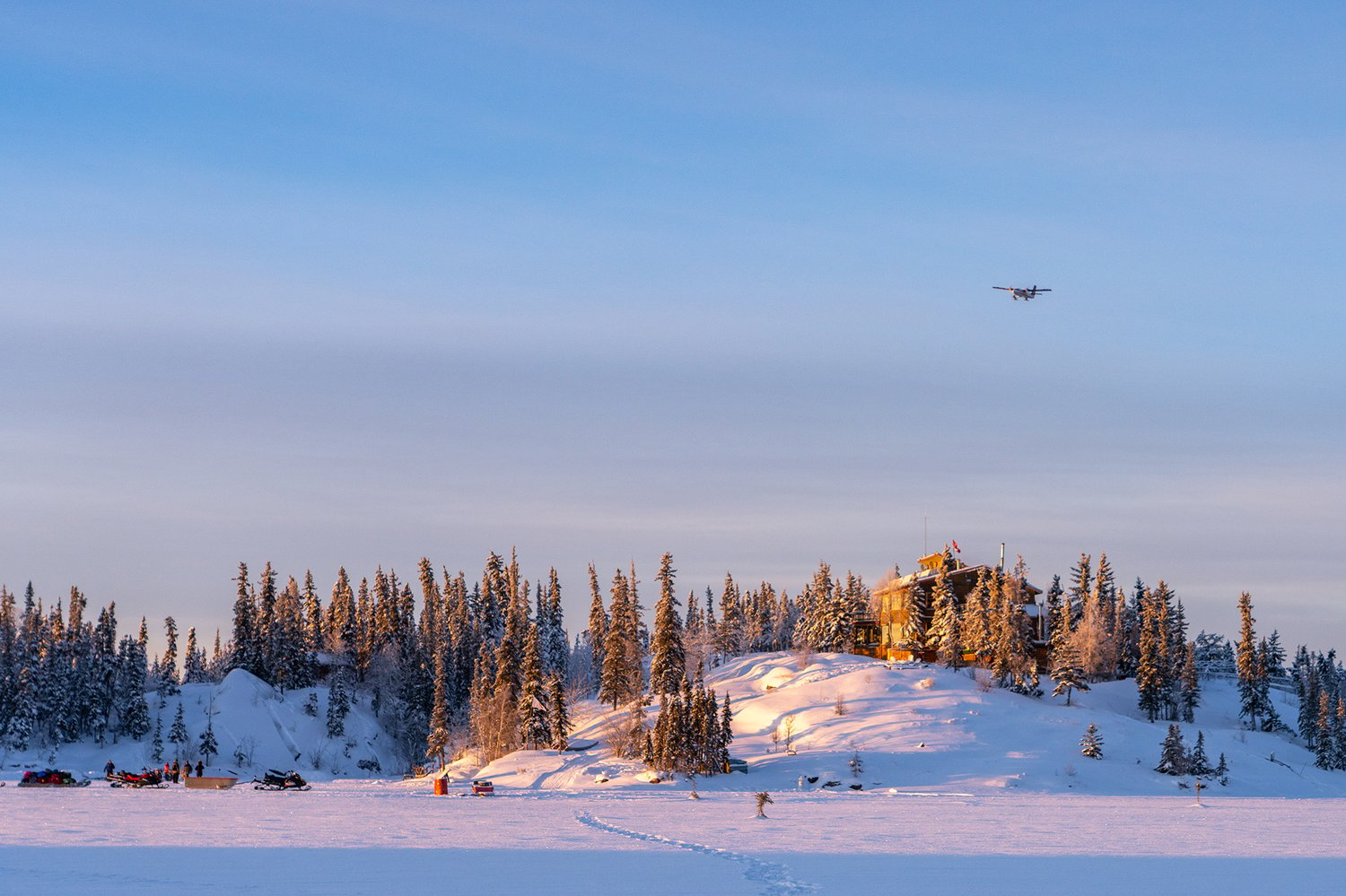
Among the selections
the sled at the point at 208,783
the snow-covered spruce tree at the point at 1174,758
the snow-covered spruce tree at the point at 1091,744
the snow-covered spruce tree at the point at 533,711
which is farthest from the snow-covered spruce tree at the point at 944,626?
the sled at the point at 208,783

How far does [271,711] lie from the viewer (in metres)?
132

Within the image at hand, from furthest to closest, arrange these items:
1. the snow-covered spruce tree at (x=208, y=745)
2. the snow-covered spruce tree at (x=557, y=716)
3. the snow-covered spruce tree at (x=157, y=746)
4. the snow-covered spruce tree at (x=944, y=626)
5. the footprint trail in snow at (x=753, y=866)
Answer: the snow-covered spruce tree at (x=208, y=745), the snow-covered spruce tree at (x=157, y=746), the snow-covered spruce tree at (x=944, y=626), the snow-covered spruce tree at (x=557, y=716), the footprint trail in snow at (x=753, y=866)

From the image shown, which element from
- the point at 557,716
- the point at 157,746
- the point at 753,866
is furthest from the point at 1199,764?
the point at 157,746

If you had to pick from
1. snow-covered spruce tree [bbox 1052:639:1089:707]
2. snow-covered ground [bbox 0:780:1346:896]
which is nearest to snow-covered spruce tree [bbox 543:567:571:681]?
snow-covered spruce tree [bbox 1052:639:1089:707]

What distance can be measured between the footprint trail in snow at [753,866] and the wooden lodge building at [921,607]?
249 feet

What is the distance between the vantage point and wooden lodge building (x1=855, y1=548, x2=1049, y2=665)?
404 ft

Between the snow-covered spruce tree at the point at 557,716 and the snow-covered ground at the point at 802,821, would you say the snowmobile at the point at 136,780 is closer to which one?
the snow-covered ground at the point at 802,821

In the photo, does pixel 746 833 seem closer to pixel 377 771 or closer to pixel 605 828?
pixel 605 828

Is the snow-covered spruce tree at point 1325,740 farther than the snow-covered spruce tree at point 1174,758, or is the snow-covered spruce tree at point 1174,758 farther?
the snow-covered spruce tree at point 1325,740

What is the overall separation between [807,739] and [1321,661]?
305ft

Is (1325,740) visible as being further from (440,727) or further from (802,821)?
(802,821)

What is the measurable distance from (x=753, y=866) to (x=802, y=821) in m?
16.9

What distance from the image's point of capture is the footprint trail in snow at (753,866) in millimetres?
29469

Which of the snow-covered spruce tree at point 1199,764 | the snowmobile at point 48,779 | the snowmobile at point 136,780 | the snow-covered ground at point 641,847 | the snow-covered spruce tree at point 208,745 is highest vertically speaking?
the snow-covered ground at point 641,847
